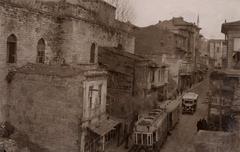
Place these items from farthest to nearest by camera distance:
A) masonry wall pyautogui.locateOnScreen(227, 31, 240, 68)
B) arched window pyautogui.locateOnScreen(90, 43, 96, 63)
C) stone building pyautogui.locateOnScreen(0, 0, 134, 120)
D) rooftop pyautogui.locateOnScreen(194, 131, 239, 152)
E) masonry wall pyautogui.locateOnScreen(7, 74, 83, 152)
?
arched window pyautogui.locateOnScreen(90, 43, 96, 63)
masonry wall pyautogui.locateOnScreen(227, 31, 240, 68)
stone building pyautogui.locateOnScreen(0, 0, 134, 120)
masonry wall pyautogui.locateOnScreen(7, 74, 83, 152)
rooftop pyautogui.locateOnScreen(194, 131, 239, 152)

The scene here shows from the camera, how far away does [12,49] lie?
2453cm

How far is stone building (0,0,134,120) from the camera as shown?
23.8 meters

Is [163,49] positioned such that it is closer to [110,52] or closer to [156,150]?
[110,52]

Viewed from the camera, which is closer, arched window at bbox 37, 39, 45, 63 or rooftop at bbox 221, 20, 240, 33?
rooftop at bbox 221, 20, 240, 33

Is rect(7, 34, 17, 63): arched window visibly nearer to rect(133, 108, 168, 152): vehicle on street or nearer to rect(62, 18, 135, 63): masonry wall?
rect(62, 18, 135, 63): masonry wall

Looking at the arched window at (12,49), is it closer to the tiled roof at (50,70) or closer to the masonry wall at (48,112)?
the tiled roof at (50,70)

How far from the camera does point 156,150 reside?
27.0m

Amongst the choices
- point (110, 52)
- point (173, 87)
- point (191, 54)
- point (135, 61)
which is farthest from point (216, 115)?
point (191, 54)

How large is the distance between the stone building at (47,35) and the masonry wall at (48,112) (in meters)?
1.28

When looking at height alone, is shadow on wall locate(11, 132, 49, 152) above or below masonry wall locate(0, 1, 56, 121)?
below

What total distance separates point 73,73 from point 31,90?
2680mm

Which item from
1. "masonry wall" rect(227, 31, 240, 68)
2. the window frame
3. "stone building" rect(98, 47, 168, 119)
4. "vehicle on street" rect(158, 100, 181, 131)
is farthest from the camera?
"vehicle on street" rect(158, 100, 181, 131)

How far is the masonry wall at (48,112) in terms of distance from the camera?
22.5 meters

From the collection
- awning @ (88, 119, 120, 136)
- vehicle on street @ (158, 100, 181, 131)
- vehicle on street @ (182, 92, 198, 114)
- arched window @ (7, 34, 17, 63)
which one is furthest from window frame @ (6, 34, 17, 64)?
vehicle on street @ (182, 92, 198, 114)
